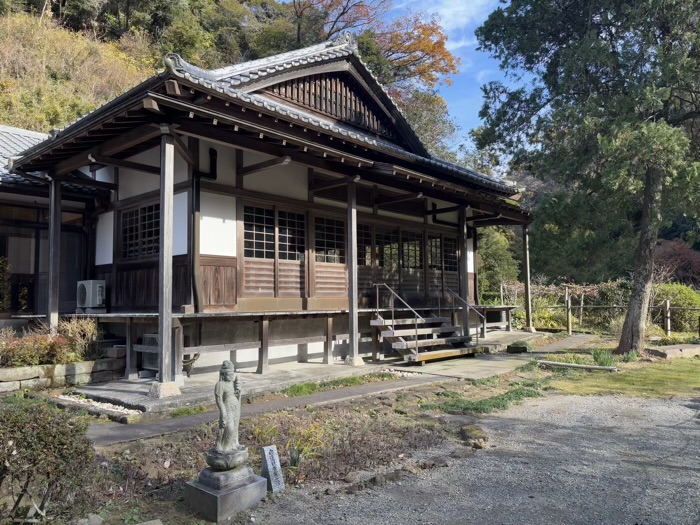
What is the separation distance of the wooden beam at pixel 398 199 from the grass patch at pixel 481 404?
5521mm

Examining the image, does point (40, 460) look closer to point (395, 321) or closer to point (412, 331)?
point (412, 331)

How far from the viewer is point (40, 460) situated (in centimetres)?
288

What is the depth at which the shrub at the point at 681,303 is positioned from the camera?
17853 mm

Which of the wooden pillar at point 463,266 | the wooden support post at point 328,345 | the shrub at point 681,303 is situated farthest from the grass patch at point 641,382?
the shrub at point 681,303

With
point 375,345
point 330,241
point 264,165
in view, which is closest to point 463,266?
point 375,345

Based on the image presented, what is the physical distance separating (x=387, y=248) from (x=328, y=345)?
3728 mm

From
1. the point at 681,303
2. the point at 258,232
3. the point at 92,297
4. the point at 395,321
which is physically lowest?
the point at 395,321

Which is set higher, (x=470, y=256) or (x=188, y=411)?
(x=470, y=256)

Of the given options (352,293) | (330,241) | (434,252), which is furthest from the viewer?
(434,252)

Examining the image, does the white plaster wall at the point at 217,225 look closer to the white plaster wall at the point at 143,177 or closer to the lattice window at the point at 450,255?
the white plaster wall at the point at 143,177

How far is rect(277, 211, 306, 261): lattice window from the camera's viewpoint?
1064 cm

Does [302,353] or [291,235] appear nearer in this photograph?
[291,235]

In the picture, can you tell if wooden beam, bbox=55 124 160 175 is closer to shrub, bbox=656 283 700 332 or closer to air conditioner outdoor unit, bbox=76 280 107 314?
air conditioner outdoor unit, bbox=76 280 107 314

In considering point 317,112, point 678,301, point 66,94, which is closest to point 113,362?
point 317,112
